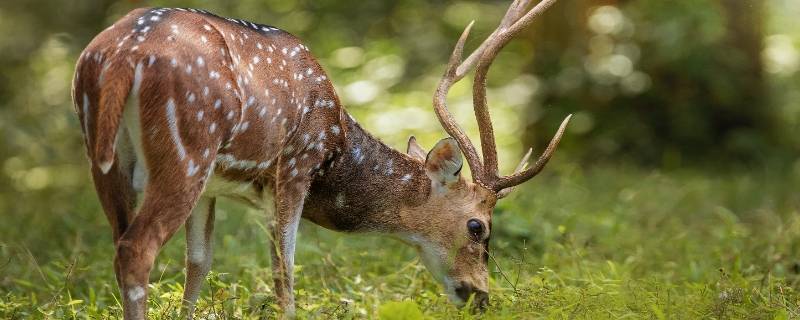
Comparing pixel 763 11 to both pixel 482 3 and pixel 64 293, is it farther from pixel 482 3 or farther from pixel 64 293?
pixel 64 293

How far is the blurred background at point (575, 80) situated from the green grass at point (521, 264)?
163 cm

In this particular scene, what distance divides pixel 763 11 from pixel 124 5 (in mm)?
6470

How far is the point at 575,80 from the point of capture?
12039 mm

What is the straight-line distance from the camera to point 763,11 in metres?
12.3

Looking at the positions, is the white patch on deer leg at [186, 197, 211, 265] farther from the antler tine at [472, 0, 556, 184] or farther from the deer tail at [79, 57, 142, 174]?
the antler tine at [472, 0, 556, 184]

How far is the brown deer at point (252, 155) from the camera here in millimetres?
4547

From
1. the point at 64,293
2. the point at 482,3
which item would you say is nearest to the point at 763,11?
the point at 482,3

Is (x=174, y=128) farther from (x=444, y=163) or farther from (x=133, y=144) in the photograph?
(x=444, y=163)

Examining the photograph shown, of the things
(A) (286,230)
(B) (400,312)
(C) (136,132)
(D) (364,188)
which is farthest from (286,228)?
(C) (136,132)

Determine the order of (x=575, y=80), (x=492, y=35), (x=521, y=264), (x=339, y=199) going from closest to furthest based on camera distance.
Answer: (x=521, y=264) → (x=339, y=199) → (x=492, y=35) → (x=575, y=80)

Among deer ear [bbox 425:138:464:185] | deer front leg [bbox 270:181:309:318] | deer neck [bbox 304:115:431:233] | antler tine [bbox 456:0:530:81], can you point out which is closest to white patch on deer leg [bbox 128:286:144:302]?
deer front leg [bbox 270:181:309:318]

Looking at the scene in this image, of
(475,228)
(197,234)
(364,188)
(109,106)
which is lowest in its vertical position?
(475,228)

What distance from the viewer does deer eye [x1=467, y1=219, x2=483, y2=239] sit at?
235 inches

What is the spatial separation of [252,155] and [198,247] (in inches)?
30.2
